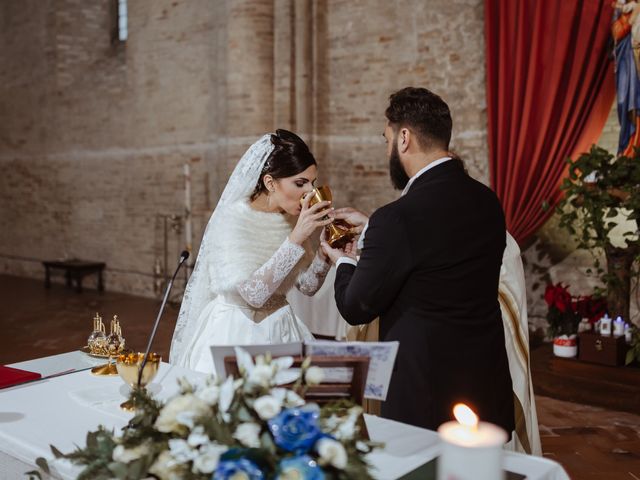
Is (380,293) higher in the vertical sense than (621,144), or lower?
lower

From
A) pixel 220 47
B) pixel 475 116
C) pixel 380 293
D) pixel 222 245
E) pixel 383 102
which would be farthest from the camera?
pixel 220 47

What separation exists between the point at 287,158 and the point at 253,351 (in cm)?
166

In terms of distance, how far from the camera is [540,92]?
21.3 ft

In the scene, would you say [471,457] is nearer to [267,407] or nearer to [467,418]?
[467,418]

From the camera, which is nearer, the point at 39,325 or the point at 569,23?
the point at 569,23

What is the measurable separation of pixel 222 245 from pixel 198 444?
180cm

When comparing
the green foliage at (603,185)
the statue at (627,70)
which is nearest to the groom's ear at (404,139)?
the green foliage at (603,185)

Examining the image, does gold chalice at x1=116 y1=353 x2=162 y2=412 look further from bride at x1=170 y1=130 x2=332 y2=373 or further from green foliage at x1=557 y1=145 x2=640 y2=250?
green foliage at x1=557 y1=145 x2=640 y2=250

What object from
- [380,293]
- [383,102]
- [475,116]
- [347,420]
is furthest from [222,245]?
[383,102]

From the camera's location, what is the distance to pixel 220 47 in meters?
8.95

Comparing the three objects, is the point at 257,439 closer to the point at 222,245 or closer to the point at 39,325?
the point at 222,245

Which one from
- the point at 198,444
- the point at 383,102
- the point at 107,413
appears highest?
the point at 383,102

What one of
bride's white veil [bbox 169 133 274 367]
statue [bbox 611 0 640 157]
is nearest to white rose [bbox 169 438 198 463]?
bride's white veil [bbox 169 133 274 367]

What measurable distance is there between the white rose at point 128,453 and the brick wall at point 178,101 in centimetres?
617
